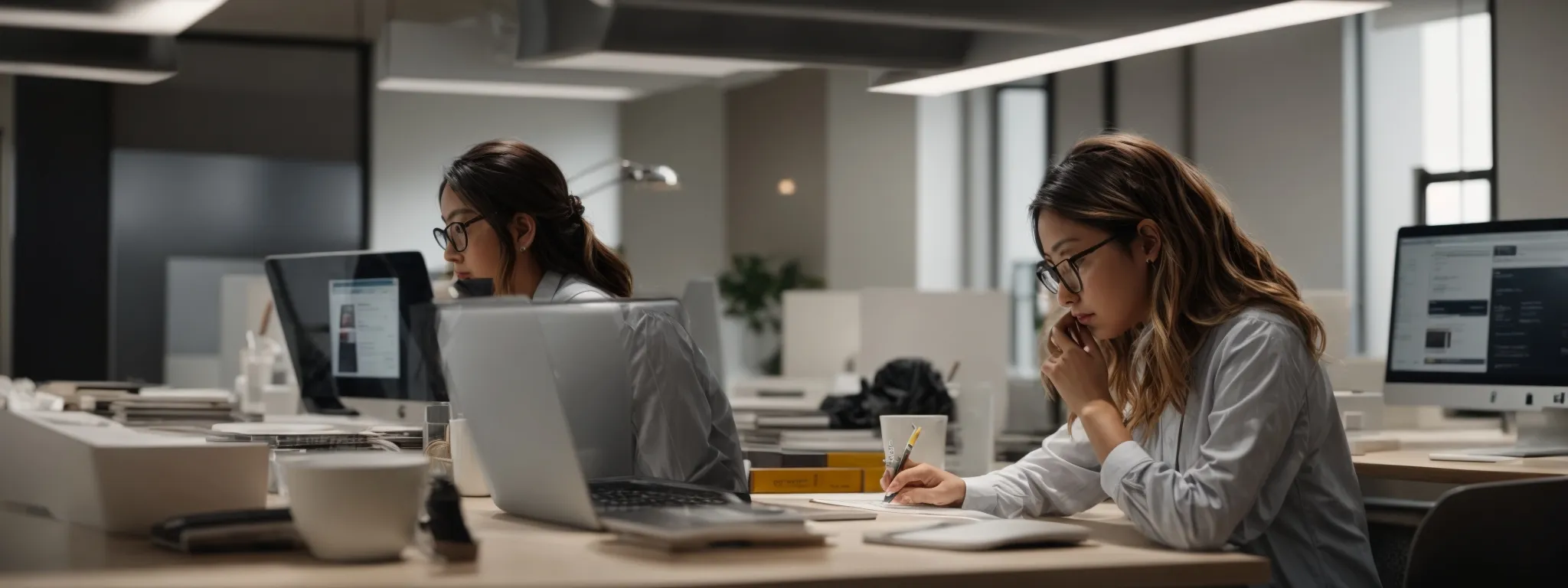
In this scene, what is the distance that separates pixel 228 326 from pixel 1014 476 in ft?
12.1

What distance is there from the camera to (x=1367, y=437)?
3.17 m

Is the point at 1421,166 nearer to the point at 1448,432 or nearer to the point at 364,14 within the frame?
the point at 1448,432

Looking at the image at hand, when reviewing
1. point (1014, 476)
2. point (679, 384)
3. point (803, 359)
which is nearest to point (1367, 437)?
point (1014, 476)

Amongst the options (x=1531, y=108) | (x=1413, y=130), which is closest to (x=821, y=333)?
Result: (x=1531, y=108)

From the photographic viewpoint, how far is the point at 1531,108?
6652mm

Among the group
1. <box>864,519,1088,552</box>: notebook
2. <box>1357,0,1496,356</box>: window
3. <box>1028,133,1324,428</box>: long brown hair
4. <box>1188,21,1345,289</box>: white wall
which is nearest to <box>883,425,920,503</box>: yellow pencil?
<box>1028,133,1324,428</box>: long brown hair

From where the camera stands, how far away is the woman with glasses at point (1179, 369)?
189 cm

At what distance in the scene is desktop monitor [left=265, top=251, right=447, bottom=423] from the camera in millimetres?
3189

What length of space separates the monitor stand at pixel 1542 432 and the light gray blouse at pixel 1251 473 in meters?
1.17

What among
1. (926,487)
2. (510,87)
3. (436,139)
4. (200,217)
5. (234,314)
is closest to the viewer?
(926,487)

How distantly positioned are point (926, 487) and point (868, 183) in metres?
8.03

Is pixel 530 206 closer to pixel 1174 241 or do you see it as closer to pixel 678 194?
pixel 1174 241

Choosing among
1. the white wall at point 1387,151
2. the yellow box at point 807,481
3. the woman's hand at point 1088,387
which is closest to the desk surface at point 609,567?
the woman's hand at point 1088,387

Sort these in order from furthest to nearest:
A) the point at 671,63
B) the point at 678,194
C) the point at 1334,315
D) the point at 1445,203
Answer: the point at 678,194
the point at 1445,203
the point at 1334,315
the point at 671,63
